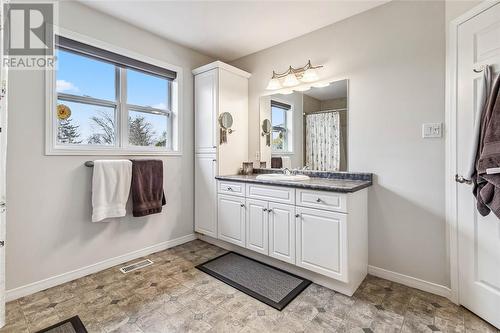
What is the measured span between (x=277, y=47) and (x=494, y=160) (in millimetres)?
2359

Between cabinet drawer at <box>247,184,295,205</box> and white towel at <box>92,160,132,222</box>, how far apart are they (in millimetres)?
1250

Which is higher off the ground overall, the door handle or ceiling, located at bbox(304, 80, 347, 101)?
ceiling, located at bbox(304, 80, 347, 101)

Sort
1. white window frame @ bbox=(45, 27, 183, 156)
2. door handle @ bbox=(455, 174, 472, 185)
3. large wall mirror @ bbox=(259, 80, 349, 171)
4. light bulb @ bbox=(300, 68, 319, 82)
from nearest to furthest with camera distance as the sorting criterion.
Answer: door handle @ bbox=(455, 174, 472, 185), white window frame @ bbox=(45, 27, 183, 156), large wall mirror @ bbox=(259, 80, 349, 171), light bulb @ bbox=(300, 68, 319, 82)

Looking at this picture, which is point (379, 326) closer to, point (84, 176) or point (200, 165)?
point (200, 165)

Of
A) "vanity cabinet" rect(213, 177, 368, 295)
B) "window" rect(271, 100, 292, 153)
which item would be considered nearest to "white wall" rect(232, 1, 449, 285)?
"vanity cabinet" rect(213, 177, 368, 295)

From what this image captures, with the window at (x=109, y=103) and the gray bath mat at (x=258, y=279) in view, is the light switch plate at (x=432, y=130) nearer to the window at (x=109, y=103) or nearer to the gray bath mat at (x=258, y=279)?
the gray bath mat at (x=258, y=279)

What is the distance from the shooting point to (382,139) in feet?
7.17

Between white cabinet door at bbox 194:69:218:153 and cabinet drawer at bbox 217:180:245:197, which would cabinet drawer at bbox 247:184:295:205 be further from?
white cabinet door at bbox 194:69:218:153

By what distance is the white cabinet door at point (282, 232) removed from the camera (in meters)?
2.15

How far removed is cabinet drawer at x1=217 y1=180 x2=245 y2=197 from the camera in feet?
8.44

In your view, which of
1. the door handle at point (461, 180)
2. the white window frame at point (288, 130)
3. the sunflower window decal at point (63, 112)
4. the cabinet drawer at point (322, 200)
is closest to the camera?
the door handle at point (461, 180)

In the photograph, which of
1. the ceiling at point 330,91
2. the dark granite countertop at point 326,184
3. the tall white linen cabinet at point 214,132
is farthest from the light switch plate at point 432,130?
the tall white linen cabinet at point 214,132

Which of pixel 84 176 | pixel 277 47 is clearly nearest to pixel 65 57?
pixel 84 176

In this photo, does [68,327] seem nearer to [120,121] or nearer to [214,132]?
[120,121]
